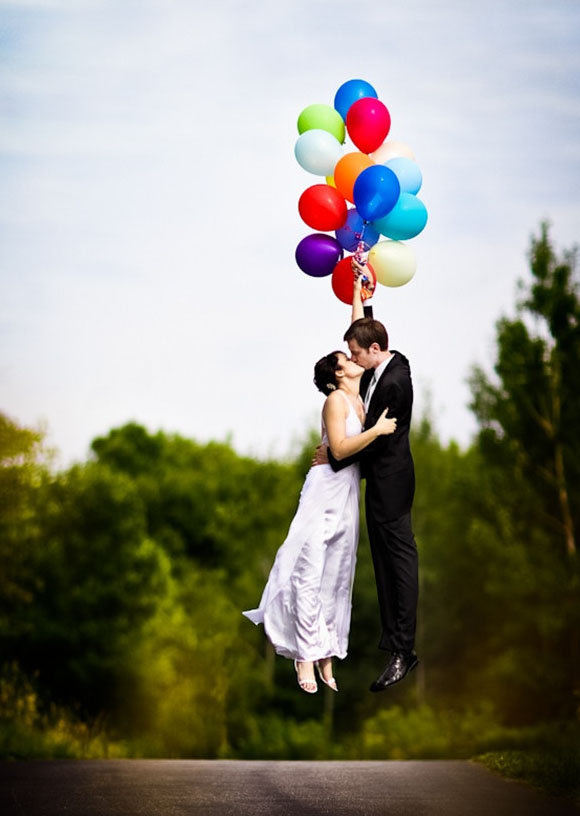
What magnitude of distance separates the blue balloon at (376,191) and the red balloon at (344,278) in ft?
1.55

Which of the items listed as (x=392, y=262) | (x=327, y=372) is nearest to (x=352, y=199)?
(x=392, y=262)

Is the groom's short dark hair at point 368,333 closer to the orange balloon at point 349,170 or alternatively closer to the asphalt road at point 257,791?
the orange balloon at point 349,170

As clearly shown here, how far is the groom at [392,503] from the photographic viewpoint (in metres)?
6.63

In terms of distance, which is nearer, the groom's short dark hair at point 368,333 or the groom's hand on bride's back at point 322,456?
the groom's short dark hair at point 368,333

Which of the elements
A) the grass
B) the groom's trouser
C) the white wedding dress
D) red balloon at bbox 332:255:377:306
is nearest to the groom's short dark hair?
the white wedding dress

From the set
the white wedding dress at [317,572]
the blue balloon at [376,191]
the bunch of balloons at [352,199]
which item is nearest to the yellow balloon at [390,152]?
the bunch of balloons at [352,199]

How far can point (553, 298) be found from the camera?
84.4 ft

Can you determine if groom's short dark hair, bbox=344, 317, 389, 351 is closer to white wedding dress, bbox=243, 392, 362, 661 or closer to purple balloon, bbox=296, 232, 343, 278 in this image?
white wedding dress, bbox=243, 392, 362, 661

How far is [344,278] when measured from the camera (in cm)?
754

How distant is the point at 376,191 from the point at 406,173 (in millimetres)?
701

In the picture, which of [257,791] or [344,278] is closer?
[257,791]

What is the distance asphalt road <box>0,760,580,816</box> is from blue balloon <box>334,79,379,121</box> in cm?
512

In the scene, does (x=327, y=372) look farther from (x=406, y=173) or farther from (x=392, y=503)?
(x=406, y=173)

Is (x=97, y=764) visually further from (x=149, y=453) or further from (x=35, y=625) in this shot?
(x=149, y=453)
